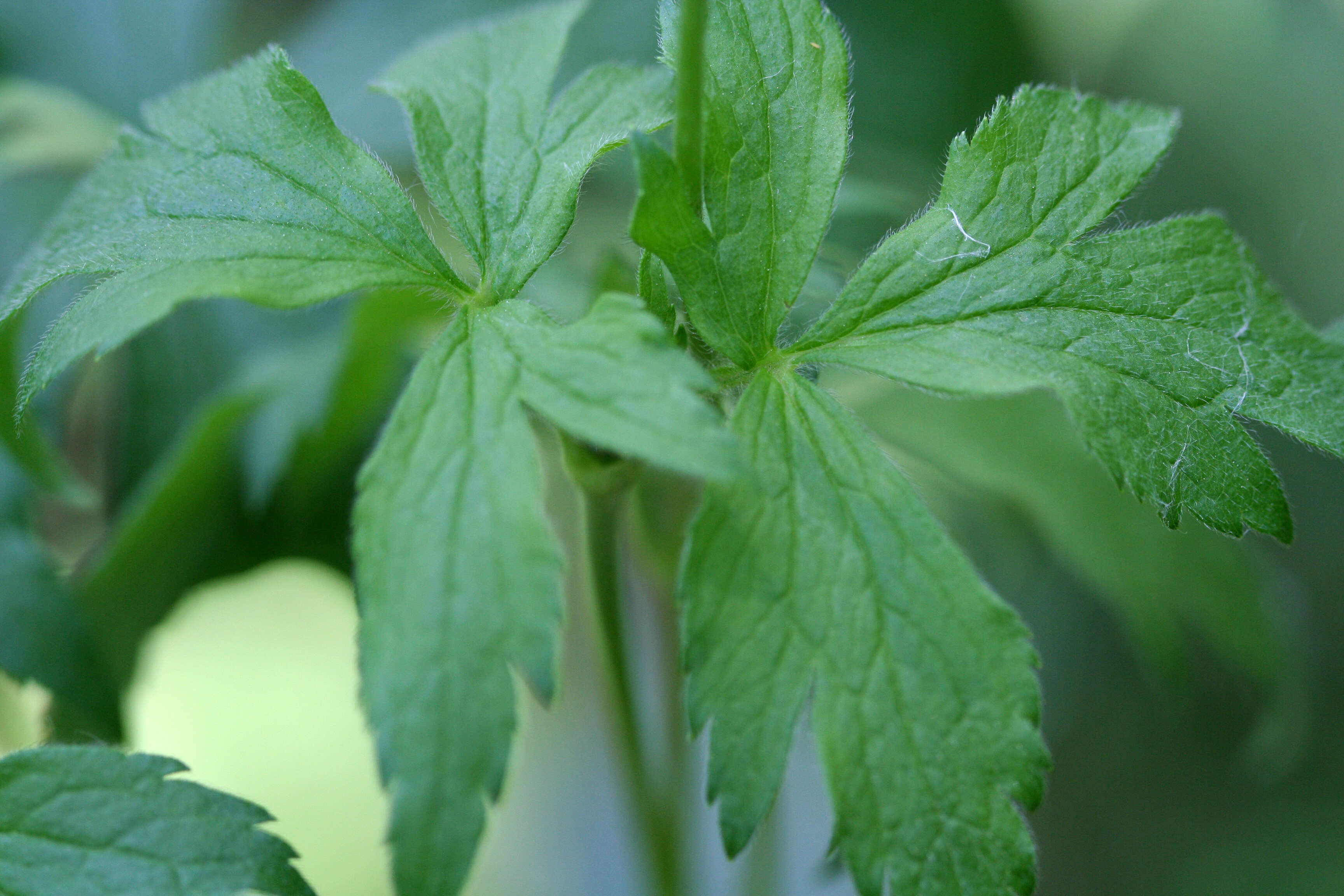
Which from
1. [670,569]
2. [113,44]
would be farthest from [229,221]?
[113,44]

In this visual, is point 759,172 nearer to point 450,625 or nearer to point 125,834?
point 450,625

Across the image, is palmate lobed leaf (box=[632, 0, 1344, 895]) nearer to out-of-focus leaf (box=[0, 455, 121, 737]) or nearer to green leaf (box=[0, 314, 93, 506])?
green leaf (box=[0, 314, 93, 506])

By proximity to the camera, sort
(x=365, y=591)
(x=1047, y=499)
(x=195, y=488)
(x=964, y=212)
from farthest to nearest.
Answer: (x=195, y=488) < (x=1047, y=499) < (x=964, y=212) < (x=365, y=591)

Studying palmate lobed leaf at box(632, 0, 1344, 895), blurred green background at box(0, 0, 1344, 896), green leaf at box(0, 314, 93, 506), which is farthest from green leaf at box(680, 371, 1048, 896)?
blurred green background at box(0, 0, 1344, 896)

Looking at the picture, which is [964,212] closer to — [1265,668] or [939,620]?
[939,620]

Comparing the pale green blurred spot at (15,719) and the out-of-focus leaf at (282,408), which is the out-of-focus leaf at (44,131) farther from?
the pale green blurred spot at (15,719)

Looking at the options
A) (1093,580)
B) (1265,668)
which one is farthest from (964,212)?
(1265,668)

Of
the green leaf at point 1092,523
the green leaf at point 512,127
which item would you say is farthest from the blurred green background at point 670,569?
the green leaf at point 512,127

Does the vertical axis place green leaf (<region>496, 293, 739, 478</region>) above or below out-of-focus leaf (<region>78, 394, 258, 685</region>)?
above

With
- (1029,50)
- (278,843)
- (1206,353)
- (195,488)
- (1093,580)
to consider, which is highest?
(1029,50)
